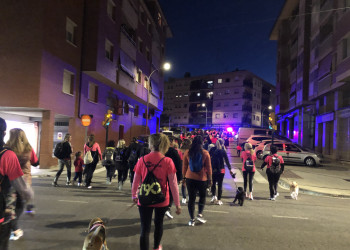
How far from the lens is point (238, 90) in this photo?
70.9 meters

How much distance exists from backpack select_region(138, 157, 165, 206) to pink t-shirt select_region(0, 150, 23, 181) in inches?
56.5

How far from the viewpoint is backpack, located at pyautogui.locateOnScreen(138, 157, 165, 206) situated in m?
3.36

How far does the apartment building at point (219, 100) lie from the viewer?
71.1 m

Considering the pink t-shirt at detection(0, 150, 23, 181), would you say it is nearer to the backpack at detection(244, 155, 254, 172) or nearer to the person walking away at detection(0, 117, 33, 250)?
the person walking away at detection(0, 117, 33, 250)

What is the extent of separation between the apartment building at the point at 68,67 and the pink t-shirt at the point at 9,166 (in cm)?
1184

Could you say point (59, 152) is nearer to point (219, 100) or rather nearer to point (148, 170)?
point (148, 170)

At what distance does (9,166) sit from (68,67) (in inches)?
582

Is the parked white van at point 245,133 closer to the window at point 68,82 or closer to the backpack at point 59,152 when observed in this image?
the window at point 68,82

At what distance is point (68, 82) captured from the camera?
16938 mm

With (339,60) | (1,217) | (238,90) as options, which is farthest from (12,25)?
(238,90)

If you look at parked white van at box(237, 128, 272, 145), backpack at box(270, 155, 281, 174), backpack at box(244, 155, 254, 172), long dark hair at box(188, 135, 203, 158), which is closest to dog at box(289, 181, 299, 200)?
backpack at box(270, 155, 281, 174)

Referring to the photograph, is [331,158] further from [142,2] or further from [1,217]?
[1,217]

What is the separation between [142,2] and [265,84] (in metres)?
63.4

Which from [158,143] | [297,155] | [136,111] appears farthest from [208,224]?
[136,111]
